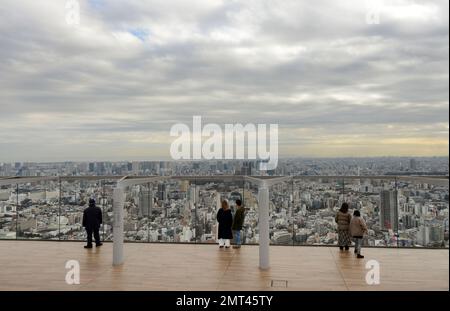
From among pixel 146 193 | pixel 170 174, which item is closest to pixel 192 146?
pixel 170 174

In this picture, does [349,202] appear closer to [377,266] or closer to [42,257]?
[377,266]

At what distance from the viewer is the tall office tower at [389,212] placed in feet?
28.5

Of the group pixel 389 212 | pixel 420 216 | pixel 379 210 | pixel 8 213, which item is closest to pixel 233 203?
pixel 379 210

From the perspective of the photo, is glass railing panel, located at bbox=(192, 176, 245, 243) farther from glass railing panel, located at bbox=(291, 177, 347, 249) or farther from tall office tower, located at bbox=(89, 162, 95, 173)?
tall office tower, located at bbox=(89, 162, 95, 173)

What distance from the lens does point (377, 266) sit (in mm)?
6957

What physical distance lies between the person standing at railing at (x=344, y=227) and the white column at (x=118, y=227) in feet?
15.8

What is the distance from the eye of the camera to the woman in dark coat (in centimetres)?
877

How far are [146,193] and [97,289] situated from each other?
416 centimetres

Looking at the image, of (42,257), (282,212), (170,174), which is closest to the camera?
(42,257)

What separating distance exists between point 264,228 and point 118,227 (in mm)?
2899

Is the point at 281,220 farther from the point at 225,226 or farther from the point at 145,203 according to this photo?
the point at 145,203

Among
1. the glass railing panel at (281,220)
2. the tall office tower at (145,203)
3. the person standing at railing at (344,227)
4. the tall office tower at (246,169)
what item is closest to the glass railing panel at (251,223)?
the glass railing panel at (281,220)

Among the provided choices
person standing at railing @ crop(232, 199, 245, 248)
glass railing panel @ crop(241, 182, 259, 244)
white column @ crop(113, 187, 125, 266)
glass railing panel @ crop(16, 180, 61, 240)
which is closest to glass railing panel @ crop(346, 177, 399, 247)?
glass railing panel @ crop(241, 182, 259, 244)

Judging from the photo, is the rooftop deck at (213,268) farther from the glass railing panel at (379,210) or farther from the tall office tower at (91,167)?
the tall office tower at (91,167)
